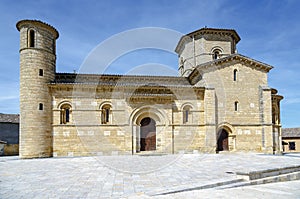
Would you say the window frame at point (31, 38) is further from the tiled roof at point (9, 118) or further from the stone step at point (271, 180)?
the stone step at point (271, 180)

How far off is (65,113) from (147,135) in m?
7.34

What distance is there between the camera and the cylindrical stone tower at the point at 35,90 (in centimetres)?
1830

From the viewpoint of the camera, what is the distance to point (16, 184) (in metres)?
8.70

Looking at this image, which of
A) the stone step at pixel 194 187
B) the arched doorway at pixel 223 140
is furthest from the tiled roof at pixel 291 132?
the stone step at pixel 194 187

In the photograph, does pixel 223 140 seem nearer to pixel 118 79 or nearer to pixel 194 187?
pixel 118 79

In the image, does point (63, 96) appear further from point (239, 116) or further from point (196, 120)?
point (239, 116)

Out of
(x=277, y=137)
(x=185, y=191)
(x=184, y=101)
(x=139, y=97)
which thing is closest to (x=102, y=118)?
(x=139, y=97)

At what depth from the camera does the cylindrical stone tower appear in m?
18.3

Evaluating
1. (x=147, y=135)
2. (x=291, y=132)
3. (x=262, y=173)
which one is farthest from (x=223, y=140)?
(x=291, y=132)

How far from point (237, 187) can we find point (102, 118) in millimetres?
14286

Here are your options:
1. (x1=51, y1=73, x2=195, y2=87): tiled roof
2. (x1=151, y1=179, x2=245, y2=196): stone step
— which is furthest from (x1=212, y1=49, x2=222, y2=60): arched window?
(x1=151, y1=179, x2=245, y2=196): stone step

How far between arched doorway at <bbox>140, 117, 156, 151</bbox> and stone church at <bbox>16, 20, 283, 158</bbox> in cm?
9

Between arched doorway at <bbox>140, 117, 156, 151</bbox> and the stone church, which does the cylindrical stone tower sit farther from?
arched doorway at <bbox>140, 117, 156, 151</bbox>

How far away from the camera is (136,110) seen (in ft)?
67.3
